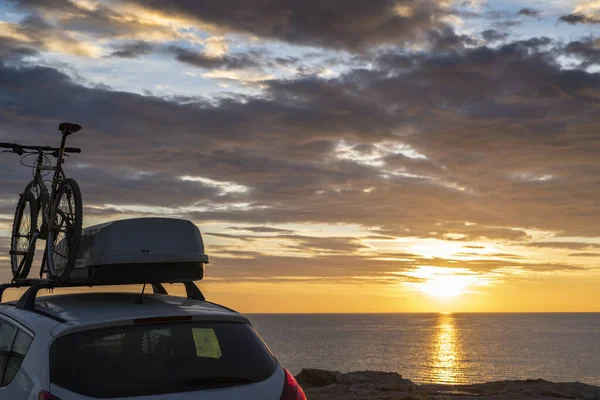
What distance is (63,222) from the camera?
10.4 meters

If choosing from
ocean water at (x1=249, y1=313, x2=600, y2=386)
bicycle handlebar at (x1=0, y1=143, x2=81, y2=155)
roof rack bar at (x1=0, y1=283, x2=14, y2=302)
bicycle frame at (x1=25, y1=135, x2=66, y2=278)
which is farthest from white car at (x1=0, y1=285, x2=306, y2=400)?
ocean water at (x1=249, y1=313, x2=600, y2=386)

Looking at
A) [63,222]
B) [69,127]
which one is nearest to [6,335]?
[63,222]

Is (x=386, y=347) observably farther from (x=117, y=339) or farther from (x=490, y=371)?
(x=117, y=339)

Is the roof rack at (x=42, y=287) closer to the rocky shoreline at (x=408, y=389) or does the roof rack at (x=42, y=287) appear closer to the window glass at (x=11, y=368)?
the window glass at (x=11, y=368)

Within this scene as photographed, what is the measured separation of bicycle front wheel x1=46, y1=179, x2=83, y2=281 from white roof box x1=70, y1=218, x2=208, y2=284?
263 cm

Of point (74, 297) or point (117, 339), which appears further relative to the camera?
point (74, 297)

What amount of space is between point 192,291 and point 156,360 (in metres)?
1.44

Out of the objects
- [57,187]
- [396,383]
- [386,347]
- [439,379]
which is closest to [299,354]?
[386,347]

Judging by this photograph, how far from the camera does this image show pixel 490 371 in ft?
342

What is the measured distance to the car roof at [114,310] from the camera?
4.97 metres

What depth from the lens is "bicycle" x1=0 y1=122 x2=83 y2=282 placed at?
379 inches

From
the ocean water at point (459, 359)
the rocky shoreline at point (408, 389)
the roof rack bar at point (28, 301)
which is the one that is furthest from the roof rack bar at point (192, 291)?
the ocean water at point (459, 359)

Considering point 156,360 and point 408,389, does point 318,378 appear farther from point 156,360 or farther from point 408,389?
point 156,360

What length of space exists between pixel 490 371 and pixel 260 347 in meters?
105
